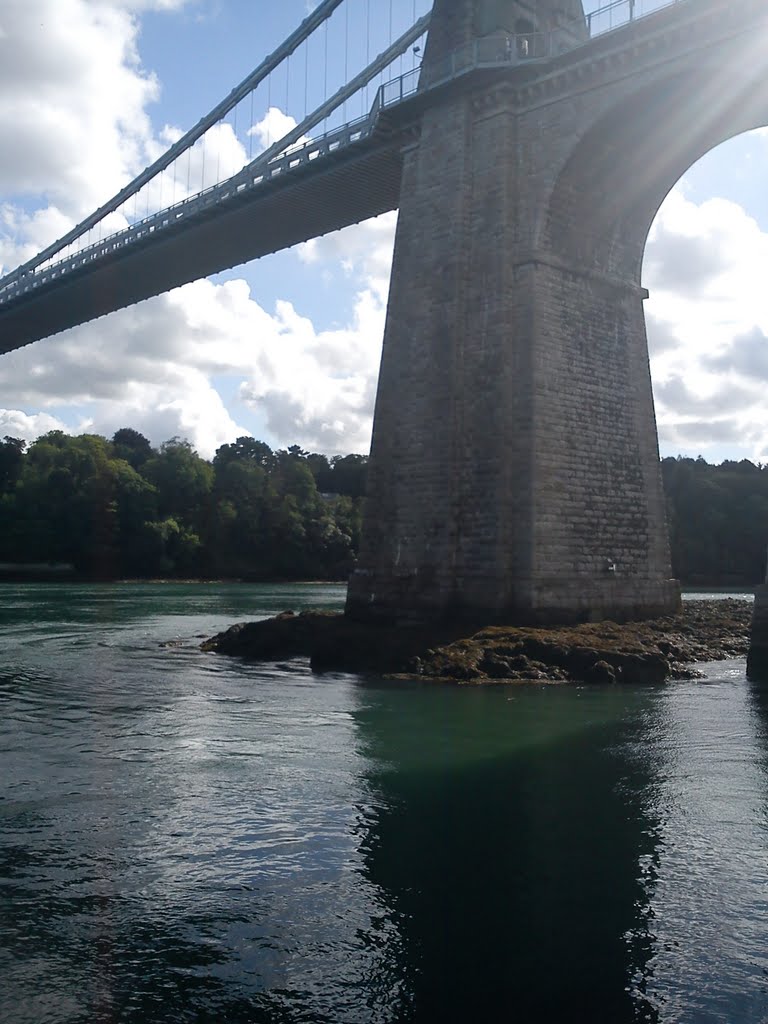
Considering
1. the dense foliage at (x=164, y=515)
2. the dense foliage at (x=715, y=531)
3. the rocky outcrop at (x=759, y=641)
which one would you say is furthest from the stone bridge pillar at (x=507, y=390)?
the dense foliage at (x=164, y=515)

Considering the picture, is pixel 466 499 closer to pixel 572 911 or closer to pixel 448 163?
pixel 448 163

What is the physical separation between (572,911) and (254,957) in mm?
1545

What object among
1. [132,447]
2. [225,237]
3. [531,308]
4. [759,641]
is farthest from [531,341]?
[132,447]

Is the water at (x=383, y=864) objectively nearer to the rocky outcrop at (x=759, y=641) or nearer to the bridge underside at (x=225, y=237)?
the rocky outcrop at (x=759, y=641)

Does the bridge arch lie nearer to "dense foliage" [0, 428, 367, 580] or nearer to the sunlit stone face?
the sunlit stone face

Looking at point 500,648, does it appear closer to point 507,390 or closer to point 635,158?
point 507,390

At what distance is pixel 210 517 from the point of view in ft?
186

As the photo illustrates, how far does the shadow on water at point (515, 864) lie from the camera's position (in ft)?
12.9

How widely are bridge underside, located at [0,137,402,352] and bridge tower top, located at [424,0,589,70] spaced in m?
2.16

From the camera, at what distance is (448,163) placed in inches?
685

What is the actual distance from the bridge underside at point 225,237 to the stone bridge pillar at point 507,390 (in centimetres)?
298

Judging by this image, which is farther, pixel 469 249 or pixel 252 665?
pixel 469 249

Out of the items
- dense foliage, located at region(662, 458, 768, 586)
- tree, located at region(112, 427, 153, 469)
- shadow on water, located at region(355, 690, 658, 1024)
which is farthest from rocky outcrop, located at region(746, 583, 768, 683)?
tree, located at region(112, 427, 153, 469)

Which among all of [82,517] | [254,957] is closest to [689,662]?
[254,957]
